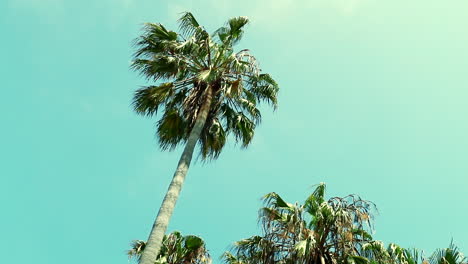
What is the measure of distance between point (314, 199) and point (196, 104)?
4.91m

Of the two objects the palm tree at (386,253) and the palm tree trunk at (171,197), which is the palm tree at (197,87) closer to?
the palm tree trunk at (171,197)

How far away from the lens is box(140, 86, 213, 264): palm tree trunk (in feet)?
29.6

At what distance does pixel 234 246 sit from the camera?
48.9ft

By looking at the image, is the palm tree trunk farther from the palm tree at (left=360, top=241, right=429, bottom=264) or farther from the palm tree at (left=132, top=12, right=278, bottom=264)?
the palm tree at (left=360, top=241, right=429, bottom=264)

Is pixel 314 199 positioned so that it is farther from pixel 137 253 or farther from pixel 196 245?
pixel 137 253

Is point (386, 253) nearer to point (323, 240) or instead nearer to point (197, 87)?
point (323, 240)

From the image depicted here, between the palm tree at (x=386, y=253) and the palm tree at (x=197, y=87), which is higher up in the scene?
the palm tree at (x=197, y=87)

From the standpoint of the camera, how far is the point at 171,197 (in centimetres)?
1024

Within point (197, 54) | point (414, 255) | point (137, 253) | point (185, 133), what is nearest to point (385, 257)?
point (414, 255)

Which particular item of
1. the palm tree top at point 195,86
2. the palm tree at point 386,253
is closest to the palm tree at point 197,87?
the palm tree top at point 195,86

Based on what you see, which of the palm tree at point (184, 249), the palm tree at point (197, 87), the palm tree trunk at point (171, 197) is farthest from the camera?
the palm tree at point (184, 249)

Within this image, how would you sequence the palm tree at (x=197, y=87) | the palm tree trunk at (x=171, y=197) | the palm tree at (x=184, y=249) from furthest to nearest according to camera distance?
the palm tree at (x=184, y=249)
the palm tree at (x=197, y=87)
the palm tree trunk at (x=171, y=197)

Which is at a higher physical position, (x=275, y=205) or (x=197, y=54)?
(x=197, y=54)

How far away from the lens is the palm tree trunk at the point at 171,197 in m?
9.02
